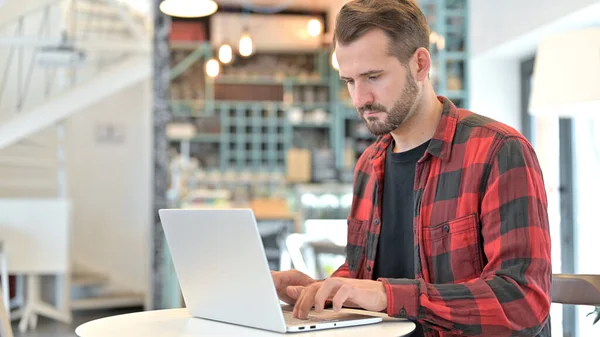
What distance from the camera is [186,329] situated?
151cm

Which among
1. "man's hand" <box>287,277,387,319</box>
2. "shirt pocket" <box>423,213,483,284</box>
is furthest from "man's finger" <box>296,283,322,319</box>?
"shirt pocket" <box>423,213,483,284</box>

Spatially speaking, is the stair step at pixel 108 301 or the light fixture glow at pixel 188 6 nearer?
the light fixture glow at pixel 188 6

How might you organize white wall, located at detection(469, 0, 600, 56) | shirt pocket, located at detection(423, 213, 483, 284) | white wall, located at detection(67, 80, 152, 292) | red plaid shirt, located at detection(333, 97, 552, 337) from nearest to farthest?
red plaid shirt, located at detection(333, 97, 552, 337) < shirt pocket, located at detection(423, 213, 483, 284) < white wall, located at detection(469, 0, 600, 56) < white wall, located at detection(67, 80, 152, 292)

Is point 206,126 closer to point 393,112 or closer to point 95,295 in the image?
point 95,295

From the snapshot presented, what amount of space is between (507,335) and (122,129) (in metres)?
8.96

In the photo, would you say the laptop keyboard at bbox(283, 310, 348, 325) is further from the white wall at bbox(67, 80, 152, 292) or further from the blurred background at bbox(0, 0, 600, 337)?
the white wall at bbox(67, 80, 152, 292)

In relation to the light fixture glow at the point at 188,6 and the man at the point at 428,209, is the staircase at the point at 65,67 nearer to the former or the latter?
the light fixture glow at the point at 188,6

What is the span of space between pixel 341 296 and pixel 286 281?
34cm

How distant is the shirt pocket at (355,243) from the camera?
1935mm

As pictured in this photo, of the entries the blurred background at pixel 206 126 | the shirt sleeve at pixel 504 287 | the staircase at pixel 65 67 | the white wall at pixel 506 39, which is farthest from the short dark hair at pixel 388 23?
the staircase at pixel 65 67

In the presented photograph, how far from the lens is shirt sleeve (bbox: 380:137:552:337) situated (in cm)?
147

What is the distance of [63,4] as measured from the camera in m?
9.00

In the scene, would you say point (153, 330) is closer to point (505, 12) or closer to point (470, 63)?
point (505, 12)

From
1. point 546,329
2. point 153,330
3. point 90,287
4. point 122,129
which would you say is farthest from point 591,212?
point 122,129
